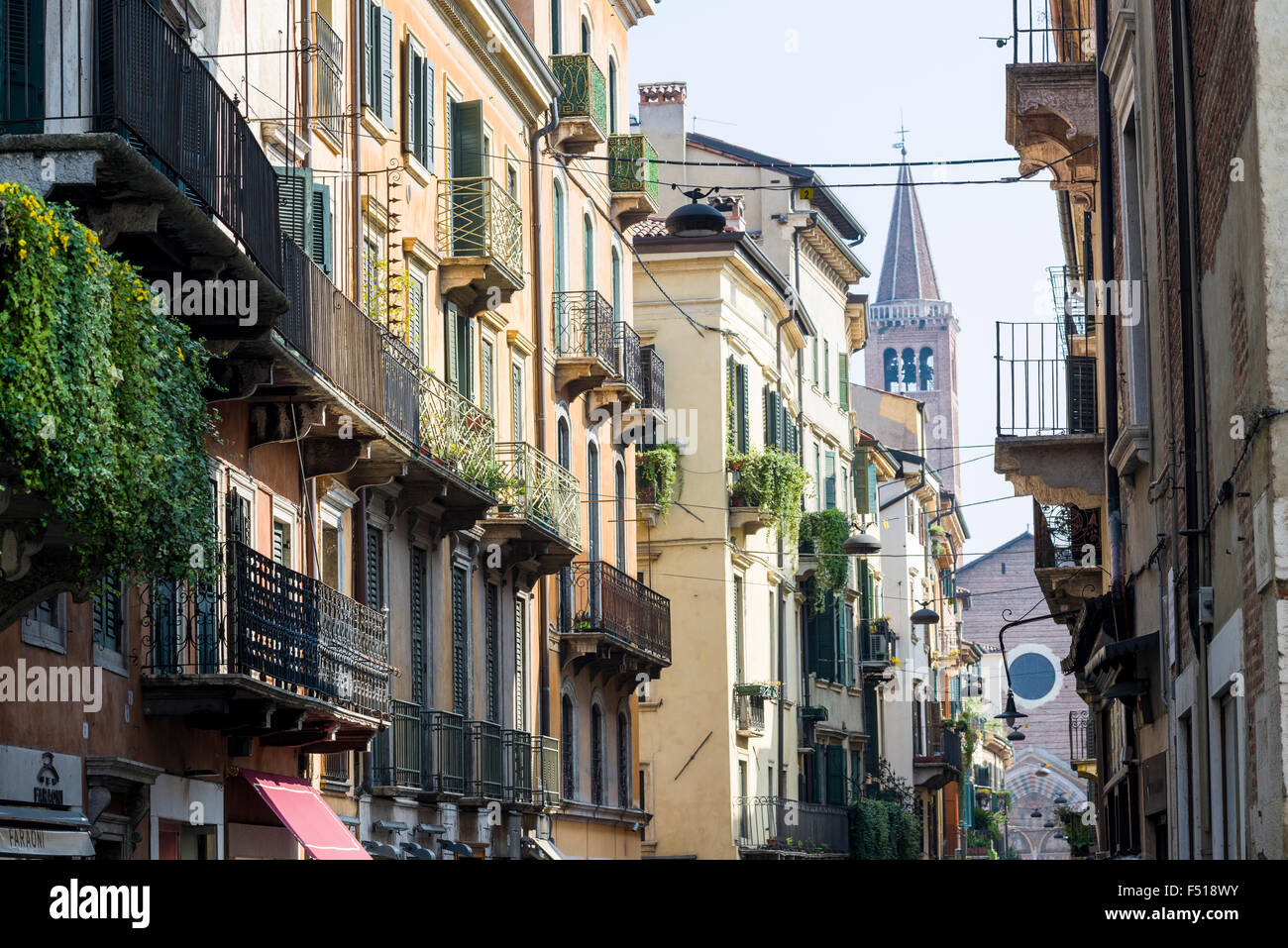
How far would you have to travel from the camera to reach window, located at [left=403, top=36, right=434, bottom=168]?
72.6 ft

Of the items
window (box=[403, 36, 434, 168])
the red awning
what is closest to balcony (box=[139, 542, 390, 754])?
the red awning

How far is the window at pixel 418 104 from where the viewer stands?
22.1 meters

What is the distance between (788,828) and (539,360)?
1668 cm

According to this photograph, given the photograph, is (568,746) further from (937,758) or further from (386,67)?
(937,758)

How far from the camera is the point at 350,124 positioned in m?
20.3

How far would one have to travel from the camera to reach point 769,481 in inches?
1517

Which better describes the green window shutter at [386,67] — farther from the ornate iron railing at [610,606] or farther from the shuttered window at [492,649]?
the ornate iron railing at [610,606]

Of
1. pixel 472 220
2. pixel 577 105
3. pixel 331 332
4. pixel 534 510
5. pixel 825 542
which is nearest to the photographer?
pixel 331 332

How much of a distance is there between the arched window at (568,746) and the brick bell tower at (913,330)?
118m

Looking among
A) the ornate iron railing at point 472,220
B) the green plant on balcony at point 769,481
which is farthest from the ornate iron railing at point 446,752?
the green plant on balcony at point 769,481

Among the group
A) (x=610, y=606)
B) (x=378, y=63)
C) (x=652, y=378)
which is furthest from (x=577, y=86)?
(x=378, y=63)

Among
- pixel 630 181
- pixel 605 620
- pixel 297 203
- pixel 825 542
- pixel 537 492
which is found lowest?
pixel 605 620
